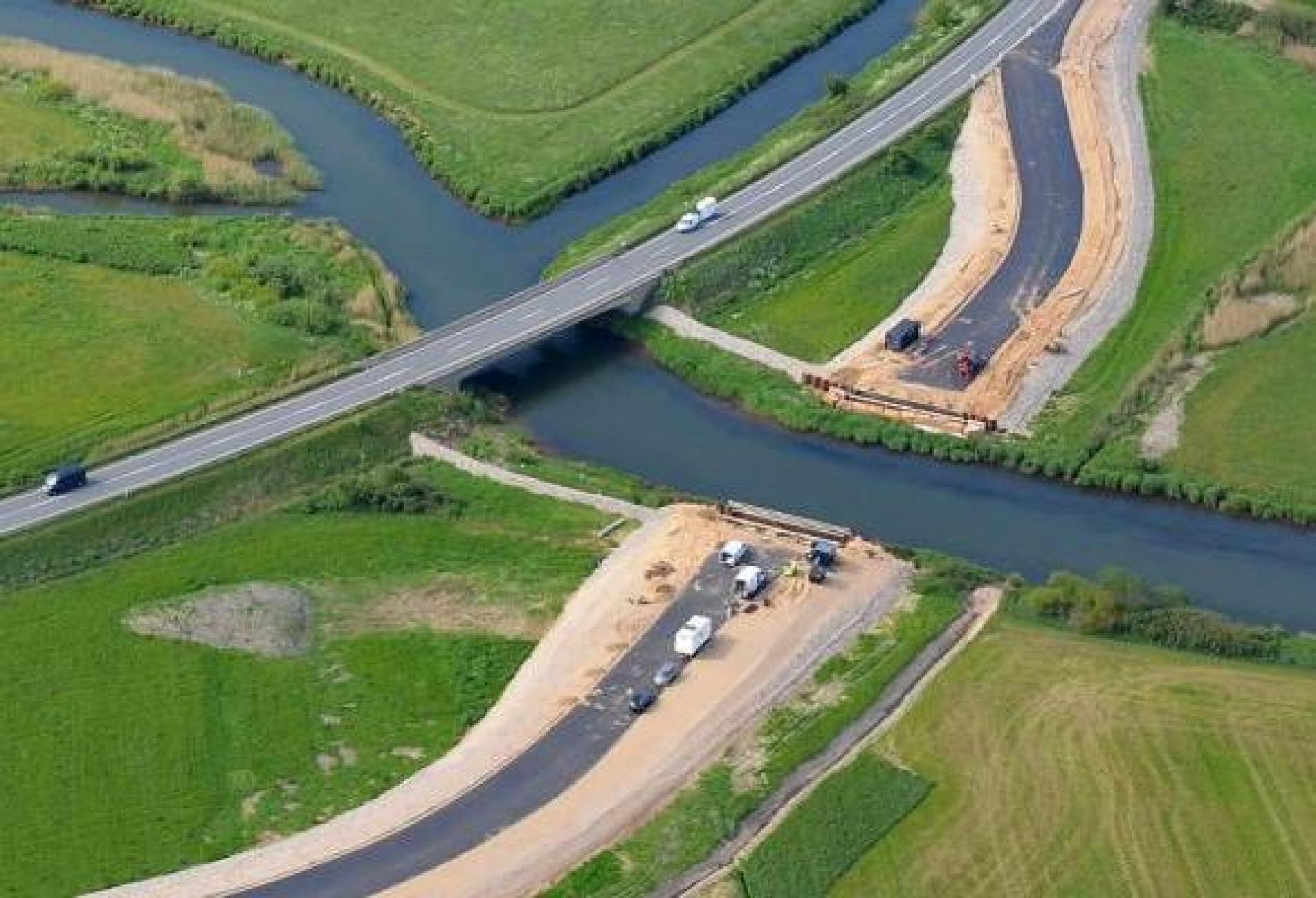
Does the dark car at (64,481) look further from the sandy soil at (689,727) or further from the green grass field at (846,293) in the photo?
the green grass field at (846,293)

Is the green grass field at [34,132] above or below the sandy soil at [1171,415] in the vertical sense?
below

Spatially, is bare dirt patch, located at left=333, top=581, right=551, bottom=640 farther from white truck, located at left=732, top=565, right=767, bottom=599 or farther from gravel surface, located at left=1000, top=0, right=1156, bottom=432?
gravel surface, located at left=1000, top=0, right=1156, bottom=432

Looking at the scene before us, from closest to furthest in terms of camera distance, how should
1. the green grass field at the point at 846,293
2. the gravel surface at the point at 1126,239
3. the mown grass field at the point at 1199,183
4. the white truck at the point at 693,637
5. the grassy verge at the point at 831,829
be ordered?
the grassy verge at the point at 831,829, the white truck at the point at 693,637, the gravel surface at the point at 1126,239, the mown grass field at the point at 1199,183, the green grass field at the point at 846,293

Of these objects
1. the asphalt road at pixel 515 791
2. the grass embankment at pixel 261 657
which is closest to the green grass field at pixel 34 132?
the grass embankment at pixel 261 657

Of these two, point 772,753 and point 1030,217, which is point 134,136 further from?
point 772,753

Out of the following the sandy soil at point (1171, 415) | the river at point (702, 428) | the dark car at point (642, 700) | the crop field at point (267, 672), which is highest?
the sandy soil at point (1171, 415)
